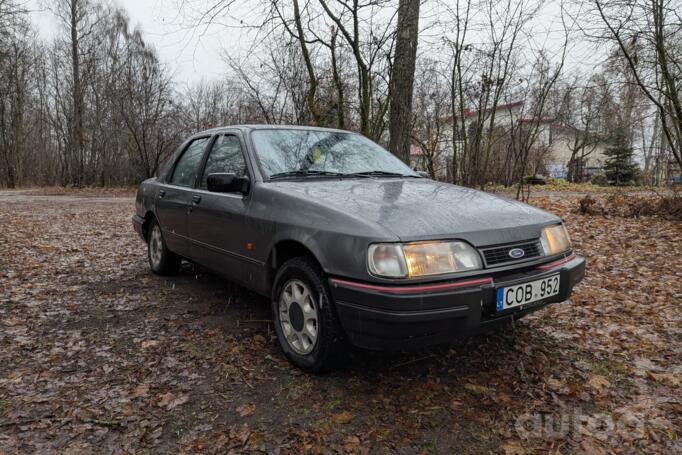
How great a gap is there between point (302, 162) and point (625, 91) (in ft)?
26.0

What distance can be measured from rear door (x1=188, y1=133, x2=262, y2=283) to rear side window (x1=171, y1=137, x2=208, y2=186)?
0.77ft

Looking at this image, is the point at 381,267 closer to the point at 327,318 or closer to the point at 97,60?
the point at 327,318

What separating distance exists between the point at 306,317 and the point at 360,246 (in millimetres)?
657

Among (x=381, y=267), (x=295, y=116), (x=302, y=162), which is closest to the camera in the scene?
(x=381, y=267)

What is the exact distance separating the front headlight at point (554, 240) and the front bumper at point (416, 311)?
0.41m

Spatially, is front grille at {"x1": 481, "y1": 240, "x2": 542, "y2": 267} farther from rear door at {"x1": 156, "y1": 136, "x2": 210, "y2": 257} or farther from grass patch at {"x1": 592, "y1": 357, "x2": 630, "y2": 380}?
rear door at {"x1": 156, "y1": 136, "x2": 210, "y2": 257}

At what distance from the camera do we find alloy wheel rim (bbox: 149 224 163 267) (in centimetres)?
477

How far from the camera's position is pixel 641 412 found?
2350mm

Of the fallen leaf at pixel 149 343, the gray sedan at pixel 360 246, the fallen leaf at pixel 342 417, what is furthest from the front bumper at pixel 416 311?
the fallen leaf at pixel 149 343

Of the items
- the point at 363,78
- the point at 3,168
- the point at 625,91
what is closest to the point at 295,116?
the point at 363,78

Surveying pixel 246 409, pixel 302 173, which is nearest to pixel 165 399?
pixel 246 409

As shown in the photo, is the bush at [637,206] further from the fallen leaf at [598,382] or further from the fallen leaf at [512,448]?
the fallen leaf at [512,448]

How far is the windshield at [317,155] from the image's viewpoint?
3.24m

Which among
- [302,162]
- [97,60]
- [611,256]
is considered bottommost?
[611,256]
